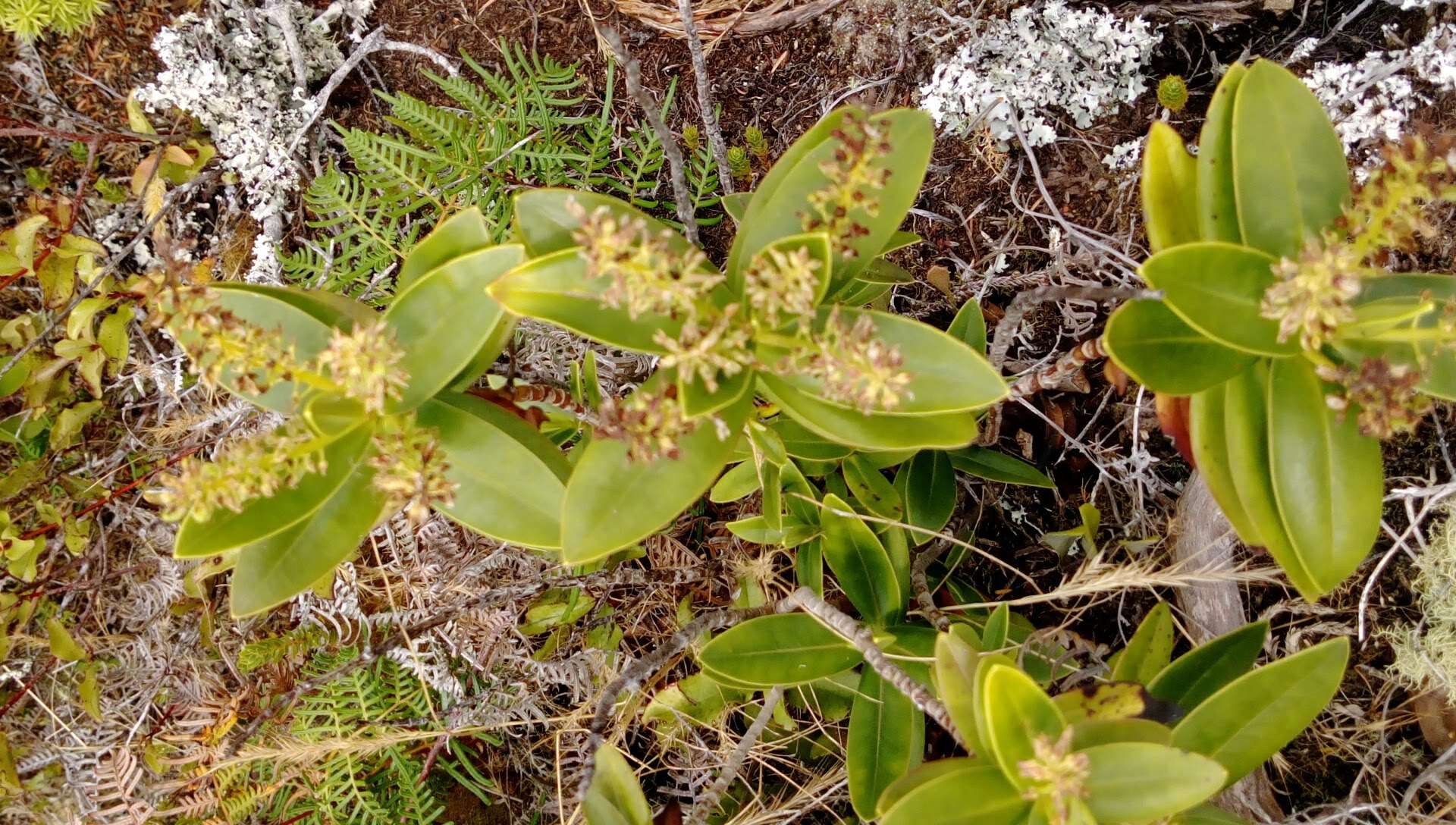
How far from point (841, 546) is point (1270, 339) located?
0.96m

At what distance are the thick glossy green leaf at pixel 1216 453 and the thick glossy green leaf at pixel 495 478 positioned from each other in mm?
1157

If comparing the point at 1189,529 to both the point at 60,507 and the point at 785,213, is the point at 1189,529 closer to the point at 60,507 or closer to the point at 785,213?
the point at 785,213

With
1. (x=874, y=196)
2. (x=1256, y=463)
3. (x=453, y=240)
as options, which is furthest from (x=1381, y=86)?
(x=453, y=240)

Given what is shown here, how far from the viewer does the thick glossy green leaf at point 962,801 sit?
1412mm

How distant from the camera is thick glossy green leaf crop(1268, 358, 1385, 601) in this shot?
1438 millimetres

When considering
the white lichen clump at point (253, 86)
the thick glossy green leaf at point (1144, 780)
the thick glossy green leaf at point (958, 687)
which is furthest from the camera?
the white lichen clump at point (253, 86)

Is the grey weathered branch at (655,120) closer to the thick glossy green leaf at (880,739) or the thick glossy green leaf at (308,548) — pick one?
the thick glossy green leaf at (308,548)

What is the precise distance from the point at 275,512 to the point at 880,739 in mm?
1294

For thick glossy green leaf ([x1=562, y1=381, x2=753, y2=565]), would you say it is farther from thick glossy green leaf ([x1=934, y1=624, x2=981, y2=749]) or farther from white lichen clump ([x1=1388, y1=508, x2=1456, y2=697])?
white lichen clump ([x1=1388, y1=508, x2=1456, y2=697])

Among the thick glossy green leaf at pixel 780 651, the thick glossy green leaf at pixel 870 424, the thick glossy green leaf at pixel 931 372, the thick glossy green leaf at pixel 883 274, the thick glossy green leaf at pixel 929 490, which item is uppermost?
the thick glossy green leaf at pixel 931 372

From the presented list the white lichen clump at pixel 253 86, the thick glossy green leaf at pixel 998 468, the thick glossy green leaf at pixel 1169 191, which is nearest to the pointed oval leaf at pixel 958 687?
the thick glossy green leaf at pixel 998 468

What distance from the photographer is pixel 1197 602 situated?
2.07m

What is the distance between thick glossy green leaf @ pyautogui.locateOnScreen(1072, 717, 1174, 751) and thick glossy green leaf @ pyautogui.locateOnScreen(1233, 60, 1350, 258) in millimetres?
835

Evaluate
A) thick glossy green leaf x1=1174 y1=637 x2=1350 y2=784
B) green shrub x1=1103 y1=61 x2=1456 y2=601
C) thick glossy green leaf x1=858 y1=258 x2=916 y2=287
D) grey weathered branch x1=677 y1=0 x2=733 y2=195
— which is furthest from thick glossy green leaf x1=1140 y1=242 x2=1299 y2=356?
grey weathered branch x1=677 y1=0 x2=733 y2=195
